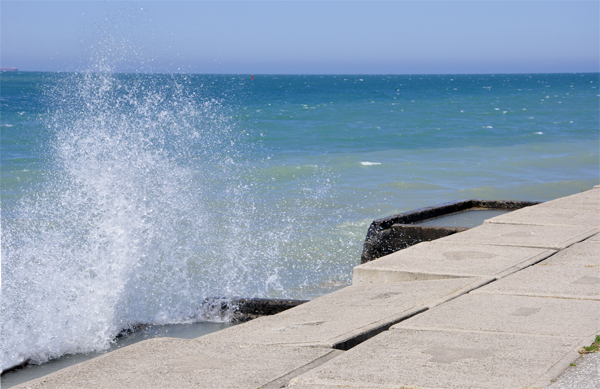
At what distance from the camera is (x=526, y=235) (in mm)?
5477

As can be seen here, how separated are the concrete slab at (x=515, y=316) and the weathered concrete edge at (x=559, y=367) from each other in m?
0.13

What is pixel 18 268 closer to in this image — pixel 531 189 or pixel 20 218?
pixel 20 218

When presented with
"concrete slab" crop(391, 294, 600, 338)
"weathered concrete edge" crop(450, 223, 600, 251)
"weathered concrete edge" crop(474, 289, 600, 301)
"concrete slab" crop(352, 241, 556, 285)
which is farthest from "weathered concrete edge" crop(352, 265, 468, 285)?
"weathered concrete edge" crop(450, 223, 600, 251)

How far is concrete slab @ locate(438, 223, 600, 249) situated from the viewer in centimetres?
515

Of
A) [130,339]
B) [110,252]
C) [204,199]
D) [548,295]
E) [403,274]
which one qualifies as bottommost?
[204,199]

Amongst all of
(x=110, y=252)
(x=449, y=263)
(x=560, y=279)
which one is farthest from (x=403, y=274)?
(x=110, y=252)

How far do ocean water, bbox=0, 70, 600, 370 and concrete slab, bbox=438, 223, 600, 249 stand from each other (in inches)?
74.0

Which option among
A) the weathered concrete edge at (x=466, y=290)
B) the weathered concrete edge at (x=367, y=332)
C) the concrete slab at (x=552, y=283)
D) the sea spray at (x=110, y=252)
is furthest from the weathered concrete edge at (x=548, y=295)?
the sea spray at (x=110, y=252)

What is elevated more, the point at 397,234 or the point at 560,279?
the point at 560,279

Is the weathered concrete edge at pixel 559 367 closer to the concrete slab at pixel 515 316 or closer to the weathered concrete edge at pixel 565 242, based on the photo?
the concrete slab at pixel 515 316

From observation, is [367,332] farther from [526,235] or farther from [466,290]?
[526,235]

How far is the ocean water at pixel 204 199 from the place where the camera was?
545 centimetres

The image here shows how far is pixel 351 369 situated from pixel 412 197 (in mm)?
11405

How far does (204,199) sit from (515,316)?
32.4ft
